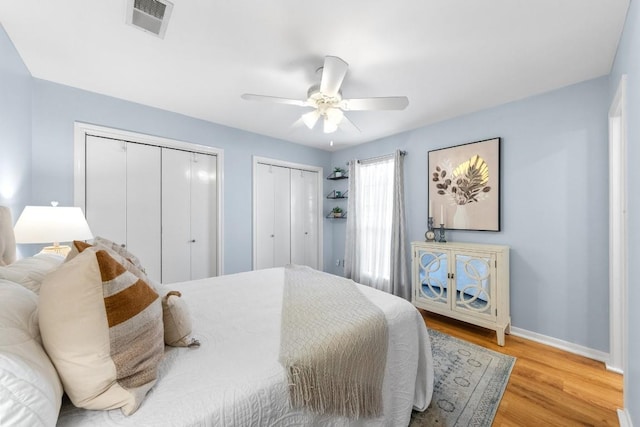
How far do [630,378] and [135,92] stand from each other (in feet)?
13.9

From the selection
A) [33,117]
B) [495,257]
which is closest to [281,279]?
[495,257]

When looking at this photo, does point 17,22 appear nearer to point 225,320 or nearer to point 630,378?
point 225,320

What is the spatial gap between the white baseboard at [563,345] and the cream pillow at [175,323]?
3.03m

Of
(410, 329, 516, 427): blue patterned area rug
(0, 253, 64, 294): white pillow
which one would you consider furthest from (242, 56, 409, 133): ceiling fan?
(410, 329, 516, 427): blue patterned area rug

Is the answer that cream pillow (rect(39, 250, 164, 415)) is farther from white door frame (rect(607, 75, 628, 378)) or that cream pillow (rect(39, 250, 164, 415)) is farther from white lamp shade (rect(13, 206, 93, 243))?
white door frame (rect(607, 75, 628, 378))

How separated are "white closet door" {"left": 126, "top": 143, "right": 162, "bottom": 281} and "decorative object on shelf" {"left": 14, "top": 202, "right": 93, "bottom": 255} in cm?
92

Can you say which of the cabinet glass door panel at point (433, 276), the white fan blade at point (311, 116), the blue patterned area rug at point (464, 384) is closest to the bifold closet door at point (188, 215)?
the white fan blade at point (311, 116)

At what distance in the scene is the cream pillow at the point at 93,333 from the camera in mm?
732

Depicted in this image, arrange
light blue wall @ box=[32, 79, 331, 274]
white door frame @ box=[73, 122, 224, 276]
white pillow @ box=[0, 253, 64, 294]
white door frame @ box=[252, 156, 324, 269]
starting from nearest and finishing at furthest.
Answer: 1. white pillow @ box=[0, 253, 64, 294]
2. light blue wall @ box=[32, 79, 331, 274]
3. white door frame @ box=[73, 122, 224, 276]
4. white door frame @ box=[252, 156, 324, 269]

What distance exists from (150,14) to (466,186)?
315cm

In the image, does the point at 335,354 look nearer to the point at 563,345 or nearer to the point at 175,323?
the point at 175,323

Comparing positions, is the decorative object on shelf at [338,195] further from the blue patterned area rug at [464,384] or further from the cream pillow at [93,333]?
the cream pillow at [93,333]

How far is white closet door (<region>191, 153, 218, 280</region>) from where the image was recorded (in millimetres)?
3275

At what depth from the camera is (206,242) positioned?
3.39 metres
